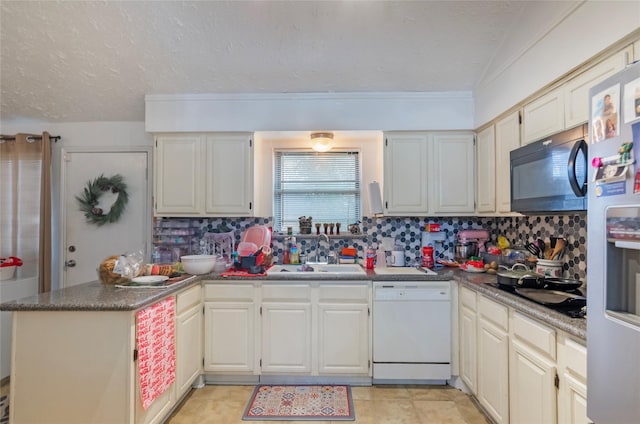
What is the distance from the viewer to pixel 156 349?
2.01 m

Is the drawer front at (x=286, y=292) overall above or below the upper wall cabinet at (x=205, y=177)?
below

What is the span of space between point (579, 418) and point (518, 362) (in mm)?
445

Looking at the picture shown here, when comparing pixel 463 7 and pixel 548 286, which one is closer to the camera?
pixel 548 286

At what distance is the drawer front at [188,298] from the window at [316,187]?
3.64 feet

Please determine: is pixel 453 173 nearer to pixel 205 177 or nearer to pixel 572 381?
pixel 572 381

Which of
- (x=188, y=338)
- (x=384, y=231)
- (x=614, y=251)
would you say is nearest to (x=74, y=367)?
(x=188, y=338)

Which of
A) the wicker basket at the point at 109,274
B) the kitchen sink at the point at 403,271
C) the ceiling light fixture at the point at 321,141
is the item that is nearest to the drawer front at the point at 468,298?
the kitchen sink at the point at 403,271

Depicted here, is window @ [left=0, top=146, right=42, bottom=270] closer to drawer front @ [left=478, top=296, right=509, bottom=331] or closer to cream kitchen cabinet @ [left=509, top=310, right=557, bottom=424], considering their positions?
drawer front @ [left=478, top=296, right=509, bottom=331]

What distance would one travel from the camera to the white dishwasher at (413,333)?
269cm

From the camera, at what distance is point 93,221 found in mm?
3387

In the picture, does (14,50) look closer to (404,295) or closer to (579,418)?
(404,295)

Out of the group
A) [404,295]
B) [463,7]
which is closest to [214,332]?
[404,295]

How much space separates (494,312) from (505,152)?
1241 mm

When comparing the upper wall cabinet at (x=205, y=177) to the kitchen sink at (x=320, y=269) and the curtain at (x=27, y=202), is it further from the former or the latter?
the curtain at (x=27, y=202)
